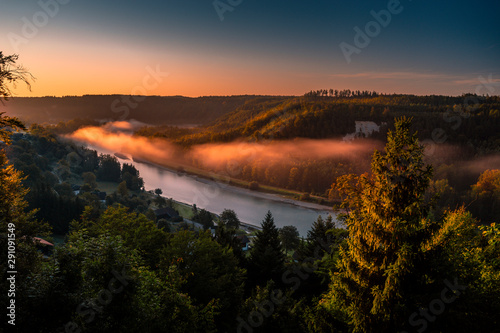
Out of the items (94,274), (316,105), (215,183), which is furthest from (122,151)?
(94,274)

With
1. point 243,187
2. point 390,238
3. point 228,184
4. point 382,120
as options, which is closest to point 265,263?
A: point 390,238

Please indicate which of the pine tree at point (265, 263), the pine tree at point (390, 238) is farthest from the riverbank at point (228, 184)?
the pine tree at point (390, 238)

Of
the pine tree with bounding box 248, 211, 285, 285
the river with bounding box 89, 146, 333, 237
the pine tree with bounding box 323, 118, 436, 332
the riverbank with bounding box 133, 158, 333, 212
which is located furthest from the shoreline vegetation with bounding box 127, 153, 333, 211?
the pine tree with bounding box 323, 118, 436, 332

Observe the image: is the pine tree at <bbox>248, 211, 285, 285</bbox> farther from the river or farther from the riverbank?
the riverbank

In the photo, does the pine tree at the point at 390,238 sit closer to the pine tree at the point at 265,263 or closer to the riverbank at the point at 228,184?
the pine tree at the point at 265,263

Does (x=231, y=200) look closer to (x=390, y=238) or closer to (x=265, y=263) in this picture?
(x=265, y=263)

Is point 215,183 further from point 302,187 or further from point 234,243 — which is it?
point 234,243

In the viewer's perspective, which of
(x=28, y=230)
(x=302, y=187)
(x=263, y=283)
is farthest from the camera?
(x=302, y=187)
